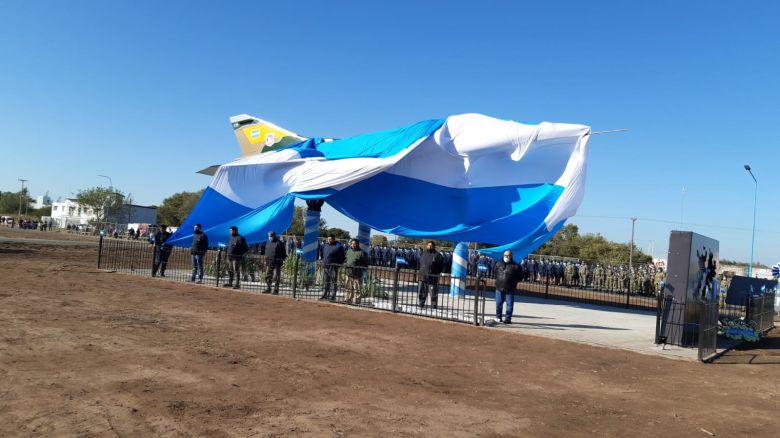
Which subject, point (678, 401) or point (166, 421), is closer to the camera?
point (166, 421)

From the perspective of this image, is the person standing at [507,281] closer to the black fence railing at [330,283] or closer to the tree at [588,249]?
the black fence railing at [330,283]

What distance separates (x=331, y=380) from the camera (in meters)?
6.60

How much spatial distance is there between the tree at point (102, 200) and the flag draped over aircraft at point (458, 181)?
219 feet

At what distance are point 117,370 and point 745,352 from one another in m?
11.2

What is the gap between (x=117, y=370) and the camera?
630 centimetres

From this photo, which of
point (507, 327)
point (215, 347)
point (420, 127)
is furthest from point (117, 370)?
point (420, 127)

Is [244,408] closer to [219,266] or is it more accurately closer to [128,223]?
[219,266]

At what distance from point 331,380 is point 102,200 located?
3180 inches

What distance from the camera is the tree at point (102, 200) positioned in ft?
248

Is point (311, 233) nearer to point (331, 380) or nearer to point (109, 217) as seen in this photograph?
point (331, 380)

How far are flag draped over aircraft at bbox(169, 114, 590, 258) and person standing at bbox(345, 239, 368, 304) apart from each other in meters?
2.59

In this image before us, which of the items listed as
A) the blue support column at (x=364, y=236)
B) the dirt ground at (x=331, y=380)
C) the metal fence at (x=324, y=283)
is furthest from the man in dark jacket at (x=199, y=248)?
the blue support column at (x=364, y=236)

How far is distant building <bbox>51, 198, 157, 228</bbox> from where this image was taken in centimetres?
7669

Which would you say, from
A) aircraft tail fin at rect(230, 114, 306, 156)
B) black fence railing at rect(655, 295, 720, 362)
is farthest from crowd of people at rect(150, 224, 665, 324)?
aircraft tail fin at rect(230, 114, 306, 156)
